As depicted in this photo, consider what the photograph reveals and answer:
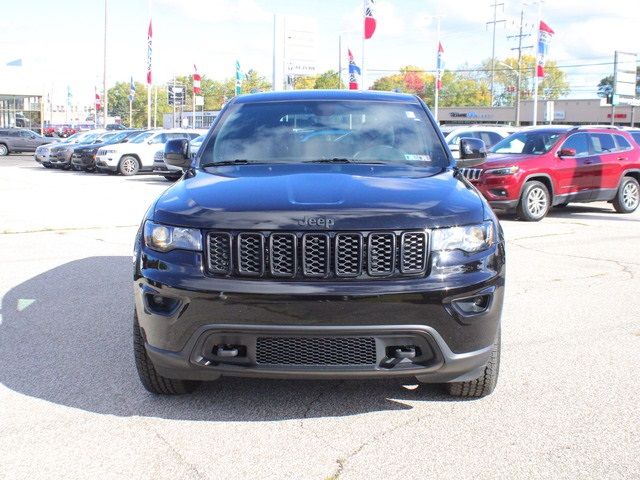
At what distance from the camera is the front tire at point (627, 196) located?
586 inches

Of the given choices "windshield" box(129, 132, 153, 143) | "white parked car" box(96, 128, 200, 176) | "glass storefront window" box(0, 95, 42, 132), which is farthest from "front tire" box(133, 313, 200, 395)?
"glass storefront window" box(0, 95, 42, 132)

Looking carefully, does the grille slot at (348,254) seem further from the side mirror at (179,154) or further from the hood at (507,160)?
the hood at (507,160)

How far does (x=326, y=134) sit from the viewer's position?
16.4 feet

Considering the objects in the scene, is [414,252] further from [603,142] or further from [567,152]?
[603,142]

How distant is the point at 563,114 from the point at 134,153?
226 feet

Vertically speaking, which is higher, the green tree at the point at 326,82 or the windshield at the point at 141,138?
the green tree at the point at 326,82

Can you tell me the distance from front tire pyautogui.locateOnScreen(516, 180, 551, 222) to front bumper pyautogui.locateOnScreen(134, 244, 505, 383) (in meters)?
9.99

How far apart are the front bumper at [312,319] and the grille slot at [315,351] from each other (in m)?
0.01

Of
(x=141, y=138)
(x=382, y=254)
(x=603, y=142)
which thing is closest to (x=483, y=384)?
(x=382, y=254)

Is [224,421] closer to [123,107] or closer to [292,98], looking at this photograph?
[292,98]

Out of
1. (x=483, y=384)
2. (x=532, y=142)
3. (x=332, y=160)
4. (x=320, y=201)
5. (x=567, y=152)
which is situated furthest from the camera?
(x=532, y=142)

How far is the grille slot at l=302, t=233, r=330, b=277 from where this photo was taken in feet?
11.5

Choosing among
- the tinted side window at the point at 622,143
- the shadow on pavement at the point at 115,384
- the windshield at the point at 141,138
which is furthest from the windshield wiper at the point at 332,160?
the windshield at the point at 141,138

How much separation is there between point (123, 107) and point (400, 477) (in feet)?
556
